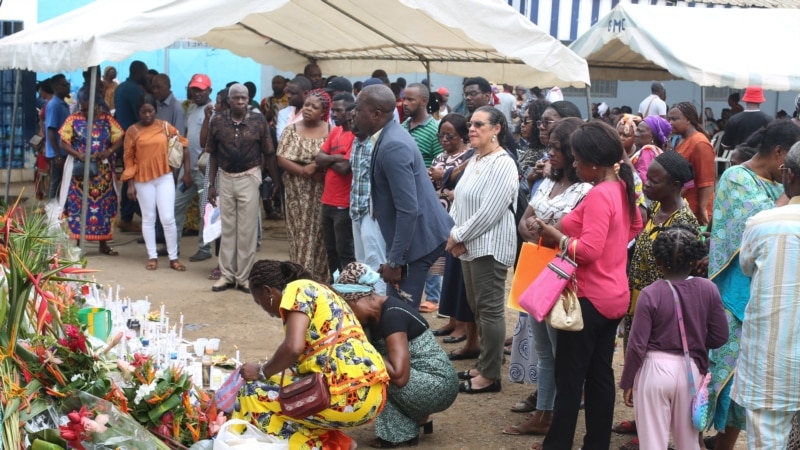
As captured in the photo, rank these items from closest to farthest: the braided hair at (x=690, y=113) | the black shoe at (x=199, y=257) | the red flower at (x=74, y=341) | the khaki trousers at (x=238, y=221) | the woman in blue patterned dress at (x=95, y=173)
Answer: the red flower at (x=74, y=341) < the braided hair at (x=690, y=113) < the khaki trousers at (x=238, y=221) < the woman in blue patterned dress at (x=95, y=173) < the black shoe at (x=199, y=257)

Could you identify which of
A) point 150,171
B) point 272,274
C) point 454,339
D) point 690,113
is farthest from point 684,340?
point 150,171

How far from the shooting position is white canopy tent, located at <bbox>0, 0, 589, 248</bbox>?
7688 millimetres

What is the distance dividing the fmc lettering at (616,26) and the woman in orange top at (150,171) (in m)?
5.02

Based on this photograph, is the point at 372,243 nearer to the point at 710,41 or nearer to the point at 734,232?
the point at 734,232

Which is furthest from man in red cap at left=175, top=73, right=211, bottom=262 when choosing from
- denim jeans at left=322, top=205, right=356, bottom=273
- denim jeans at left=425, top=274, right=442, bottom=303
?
denim jeans at left=425, top=274, right=442, bottom=303

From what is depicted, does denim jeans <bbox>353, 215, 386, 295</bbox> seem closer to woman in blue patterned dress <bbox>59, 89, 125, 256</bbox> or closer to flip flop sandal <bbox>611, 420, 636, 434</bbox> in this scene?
flip flop sandal <bbox>611, 420, 636, 434</bbox>

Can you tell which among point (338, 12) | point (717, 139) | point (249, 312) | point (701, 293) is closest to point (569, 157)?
point (701, 293)

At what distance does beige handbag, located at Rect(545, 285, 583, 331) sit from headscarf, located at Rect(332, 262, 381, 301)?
100cm

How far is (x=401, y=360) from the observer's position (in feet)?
16.5

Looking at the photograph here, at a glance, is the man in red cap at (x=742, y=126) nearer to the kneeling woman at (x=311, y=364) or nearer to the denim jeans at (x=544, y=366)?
the denim jeans at (x=544, y=366)

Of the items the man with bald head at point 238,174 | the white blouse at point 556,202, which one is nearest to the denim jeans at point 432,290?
the man with bald head at point 238,174

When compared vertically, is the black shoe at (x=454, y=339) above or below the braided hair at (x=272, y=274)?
below

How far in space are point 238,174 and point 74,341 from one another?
187 inches

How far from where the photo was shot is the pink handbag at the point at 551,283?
4.69 meters
